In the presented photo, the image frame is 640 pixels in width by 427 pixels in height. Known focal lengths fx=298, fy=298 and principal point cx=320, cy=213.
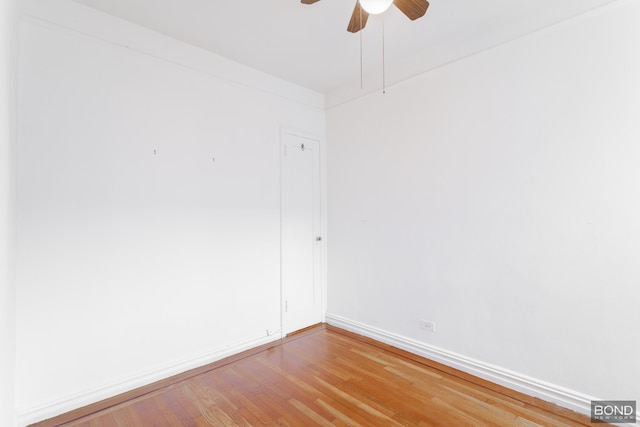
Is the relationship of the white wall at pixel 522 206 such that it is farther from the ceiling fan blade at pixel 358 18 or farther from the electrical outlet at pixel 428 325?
the ceiling fan blade at pixel 358 18

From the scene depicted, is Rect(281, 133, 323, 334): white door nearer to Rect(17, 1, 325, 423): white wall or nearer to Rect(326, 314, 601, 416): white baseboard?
Rect(17, 1, 325, 423): white wall

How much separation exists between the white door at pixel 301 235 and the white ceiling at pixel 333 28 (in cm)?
94

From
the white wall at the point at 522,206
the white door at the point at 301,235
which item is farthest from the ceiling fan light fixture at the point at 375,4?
the white door at the point at 301,235

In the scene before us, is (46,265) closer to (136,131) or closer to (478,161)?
(136,131)

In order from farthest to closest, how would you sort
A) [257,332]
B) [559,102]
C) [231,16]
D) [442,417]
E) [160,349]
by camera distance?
[257,332]
[160,349]
[231,16]
[559,102]
[442,417]

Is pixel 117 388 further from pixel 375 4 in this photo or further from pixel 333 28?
pixel 333 28

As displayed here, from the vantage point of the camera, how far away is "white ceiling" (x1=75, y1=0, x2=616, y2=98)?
7.00 feet

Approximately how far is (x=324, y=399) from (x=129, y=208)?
2.05 meters

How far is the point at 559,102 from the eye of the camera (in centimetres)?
209

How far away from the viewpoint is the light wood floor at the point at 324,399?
6.38 ft

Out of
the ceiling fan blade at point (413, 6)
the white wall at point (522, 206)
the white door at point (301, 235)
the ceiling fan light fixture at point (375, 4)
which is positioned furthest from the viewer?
the white door at point (301, 235)

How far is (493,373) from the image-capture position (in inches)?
92.7

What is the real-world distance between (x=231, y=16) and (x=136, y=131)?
1148 millimetres

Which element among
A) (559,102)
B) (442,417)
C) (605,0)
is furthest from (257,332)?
(605,0)
